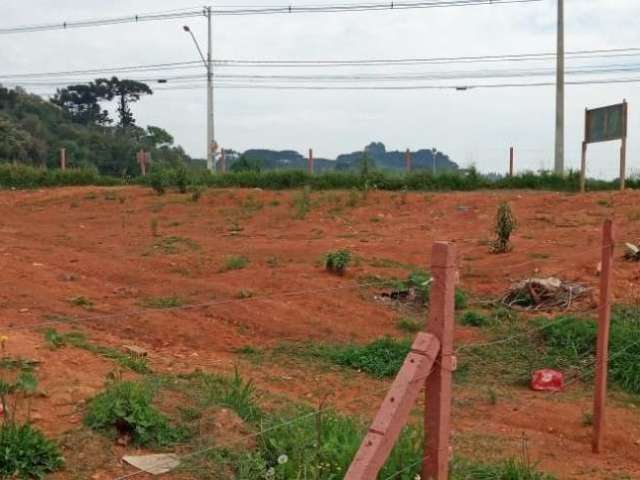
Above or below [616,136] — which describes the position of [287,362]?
below

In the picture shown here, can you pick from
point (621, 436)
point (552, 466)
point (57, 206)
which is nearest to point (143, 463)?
point (552, 466)

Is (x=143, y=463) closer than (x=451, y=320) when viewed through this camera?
No

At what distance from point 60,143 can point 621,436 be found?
130 feet

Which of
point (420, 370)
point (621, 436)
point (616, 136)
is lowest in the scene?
point (621, 436)

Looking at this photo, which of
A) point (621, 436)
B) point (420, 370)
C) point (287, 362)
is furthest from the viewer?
point (287, 362)

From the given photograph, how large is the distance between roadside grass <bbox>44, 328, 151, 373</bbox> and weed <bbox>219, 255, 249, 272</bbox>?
11.7 feet

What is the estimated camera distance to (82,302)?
23.4ft

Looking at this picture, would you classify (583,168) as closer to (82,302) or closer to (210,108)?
(82,302)

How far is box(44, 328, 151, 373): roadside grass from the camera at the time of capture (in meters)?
5.04

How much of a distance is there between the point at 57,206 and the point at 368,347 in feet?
43.3

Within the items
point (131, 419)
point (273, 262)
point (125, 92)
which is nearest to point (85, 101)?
point (125, 92)

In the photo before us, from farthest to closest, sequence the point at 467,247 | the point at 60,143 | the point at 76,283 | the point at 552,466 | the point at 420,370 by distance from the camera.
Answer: the point at 60,143
the point at 467,247
the point at 76,283
the point at 552,466
the point at 420,370

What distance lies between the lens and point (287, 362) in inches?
239

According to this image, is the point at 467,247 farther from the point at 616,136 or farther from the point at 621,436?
the point at 621,436
